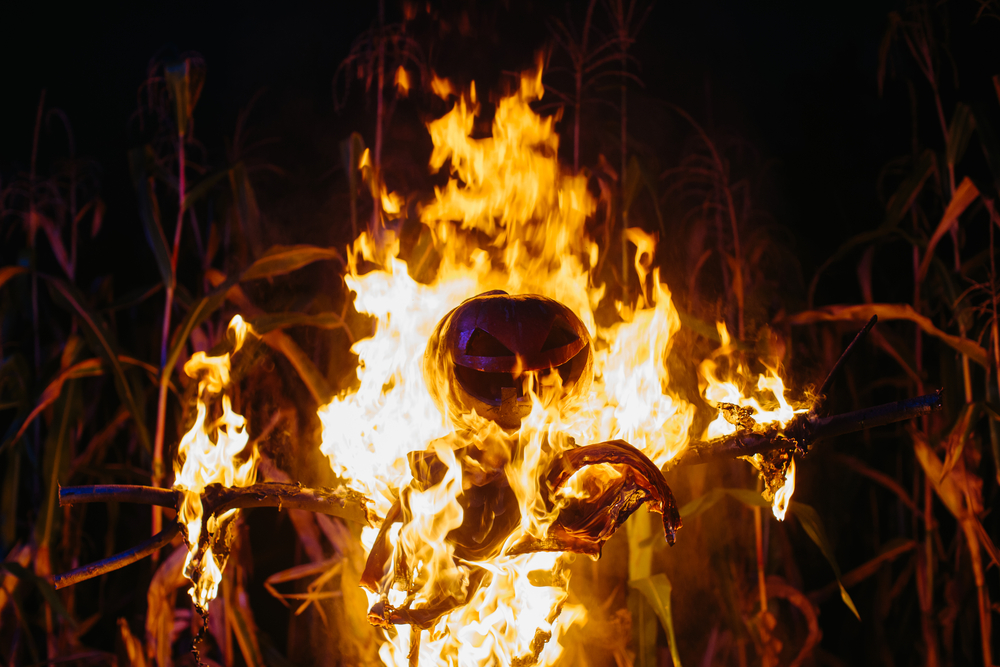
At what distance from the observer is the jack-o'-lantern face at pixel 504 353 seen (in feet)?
2.48

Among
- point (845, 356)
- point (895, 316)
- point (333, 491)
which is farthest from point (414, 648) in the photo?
point (895, 316)

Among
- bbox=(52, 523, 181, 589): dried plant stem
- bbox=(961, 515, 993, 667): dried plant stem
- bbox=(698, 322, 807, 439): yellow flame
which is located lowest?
bbox=(961, 515, 993, 667): dried plant stem

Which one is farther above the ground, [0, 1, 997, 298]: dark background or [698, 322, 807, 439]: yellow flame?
[0, 1, 997, 298]: dark background

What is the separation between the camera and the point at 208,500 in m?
0.80

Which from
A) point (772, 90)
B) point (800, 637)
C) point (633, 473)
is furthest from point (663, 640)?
point (772, 90)

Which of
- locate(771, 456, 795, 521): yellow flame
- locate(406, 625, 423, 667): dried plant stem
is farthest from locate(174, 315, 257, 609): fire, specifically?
locate(771, 456, 795, 521): yellow flame

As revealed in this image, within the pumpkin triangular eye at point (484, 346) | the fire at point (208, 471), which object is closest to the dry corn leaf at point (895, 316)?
the pumpkin triangular eye at point (484, 346)

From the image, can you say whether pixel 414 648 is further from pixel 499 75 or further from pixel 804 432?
pixel 499 75

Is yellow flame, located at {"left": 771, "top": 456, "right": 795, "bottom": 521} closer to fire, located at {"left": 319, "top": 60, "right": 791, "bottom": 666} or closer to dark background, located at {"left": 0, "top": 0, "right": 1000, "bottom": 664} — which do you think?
fire, located at {"left": 319, "top": 60, "right": 791, "bottom": 666}

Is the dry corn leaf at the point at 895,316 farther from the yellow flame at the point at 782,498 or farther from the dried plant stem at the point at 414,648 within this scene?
the dried plant stem at the point at 414,648

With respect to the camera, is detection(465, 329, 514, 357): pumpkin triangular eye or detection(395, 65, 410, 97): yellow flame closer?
detection(465, 329, 514, 357): pumpkin triangular eye

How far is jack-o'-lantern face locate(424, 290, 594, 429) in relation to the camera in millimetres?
757

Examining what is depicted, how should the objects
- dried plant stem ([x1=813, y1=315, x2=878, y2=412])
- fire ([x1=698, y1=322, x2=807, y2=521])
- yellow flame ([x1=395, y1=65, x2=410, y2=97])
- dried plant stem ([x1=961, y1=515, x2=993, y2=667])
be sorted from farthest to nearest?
1. yellow flame ([x1=395, y1=65, x2=410, y2=97])
2. dried plant stem ([x1=961, y1=515, x2=993, y2=667])
3. fire ([x1=698, y1=322, x2=807, y2=521])
4. dried plant stem ([x1=813, y1=315, x2=878, y2=412])

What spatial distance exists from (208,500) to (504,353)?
0.46 meters
